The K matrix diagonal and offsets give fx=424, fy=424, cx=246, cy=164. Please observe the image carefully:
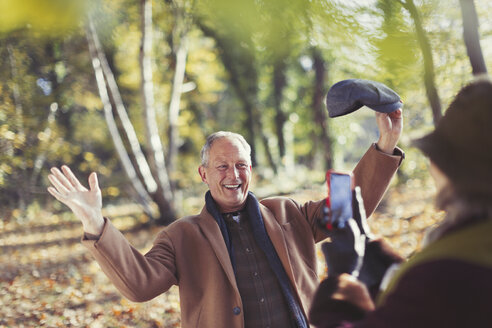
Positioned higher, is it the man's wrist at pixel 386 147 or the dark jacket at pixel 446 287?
the man's wrist at pixel 386 147

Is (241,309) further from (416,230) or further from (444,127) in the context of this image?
(416,230)

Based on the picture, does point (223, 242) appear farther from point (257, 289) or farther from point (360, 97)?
point (360, 97)

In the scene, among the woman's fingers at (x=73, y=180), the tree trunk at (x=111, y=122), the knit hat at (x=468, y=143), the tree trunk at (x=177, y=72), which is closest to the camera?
the knit hat at (x=468, y=143)

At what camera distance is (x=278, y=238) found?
7.84 ft

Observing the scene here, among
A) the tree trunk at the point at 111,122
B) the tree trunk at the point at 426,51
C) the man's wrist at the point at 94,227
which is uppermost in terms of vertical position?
the tree trunk at the point at 111,122

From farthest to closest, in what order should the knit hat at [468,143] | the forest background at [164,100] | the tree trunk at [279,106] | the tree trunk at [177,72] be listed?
the tree trunk at [279,106], the tree trunk at [177,72], the forest background at [164,100], the knit hat at [468,143]

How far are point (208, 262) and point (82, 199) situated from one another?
0.74m

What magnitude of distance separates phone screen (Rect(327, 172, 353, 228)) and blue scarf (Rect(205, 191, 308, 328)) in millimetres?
839

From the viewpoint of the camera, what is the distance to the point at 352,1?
170 centimetres

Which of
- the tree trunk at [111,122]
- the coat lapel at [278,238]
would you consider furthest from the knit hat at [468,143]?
the tree trunk at [111,122]

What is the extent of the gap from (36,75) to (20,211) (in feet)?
11.0

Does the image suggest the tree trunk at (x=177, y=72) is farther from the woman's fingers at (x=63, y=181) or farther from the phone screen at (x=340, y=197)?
the phone screen at (x=340, y=197)

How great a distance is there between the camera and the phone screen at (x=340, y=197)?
62.0 inches

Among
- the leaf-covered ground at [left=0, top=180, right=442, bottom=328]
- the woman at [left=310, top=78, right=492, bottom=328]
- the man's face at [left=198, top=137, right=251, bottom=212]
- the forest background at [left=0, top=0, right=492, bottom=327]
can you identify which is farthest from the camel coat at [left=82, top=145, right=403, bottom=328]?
the leaf-covered ground at [left=0, top=180, right=442, bottom=328]
